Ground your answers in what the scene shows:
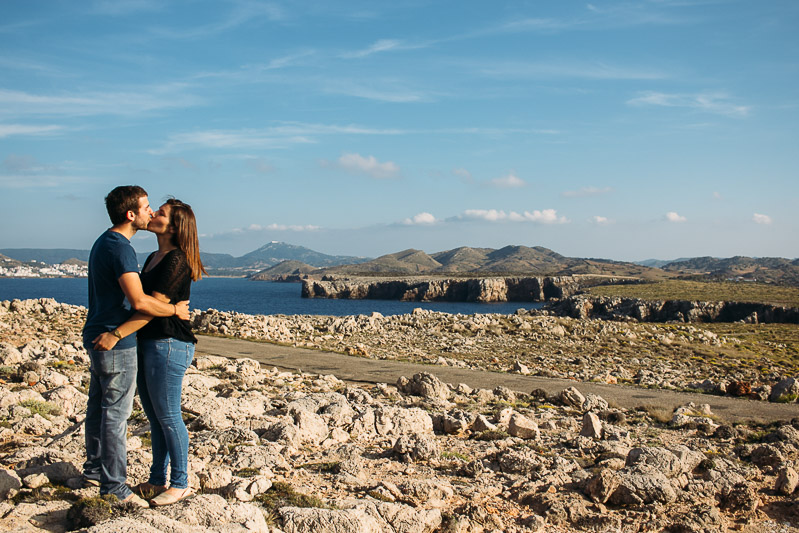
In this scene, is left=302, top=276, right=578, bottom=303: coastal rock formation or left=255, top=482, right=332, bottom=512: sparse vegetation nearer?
left=255, top=482, right=332, bottom=512: sparse vegetation

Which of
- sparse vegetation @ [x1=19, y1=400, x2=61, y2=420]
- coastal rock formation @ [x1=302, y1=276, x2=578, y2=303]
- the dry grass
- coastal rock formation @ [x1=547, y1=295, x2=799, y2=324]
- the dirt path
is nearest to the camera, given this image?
sparse vegetation @ [x1=19, y1=400, x2=61, y2=420]

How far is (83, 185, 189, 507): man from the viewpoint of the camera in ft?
15.5

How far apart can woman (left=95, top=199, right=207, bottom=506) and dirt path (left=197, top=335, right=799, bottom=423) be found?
11.0m

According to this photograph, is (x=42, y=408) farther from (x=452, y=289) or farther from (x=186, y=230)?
(x=452, y=289)

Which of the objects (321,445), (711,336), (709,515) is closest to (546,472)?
(709,515)

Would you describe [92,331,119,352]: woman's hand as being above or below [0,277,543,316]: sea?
above

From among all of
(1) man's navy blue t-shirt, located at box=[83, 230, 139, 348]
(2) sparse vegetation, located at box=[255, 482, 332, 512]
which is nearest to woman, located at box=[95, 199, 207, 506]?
(1) man's navy blue t-shirt, located at box=[83, 230, 139, 348]

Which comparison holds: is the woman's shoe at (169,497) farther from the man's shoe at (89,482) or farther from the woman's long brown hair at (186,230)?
the woman's long brown hair at (186,230)

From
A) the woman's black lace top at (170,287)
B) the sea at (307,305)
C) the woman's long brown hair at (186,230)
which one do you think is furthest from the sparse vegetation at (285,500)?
the sea at (307,305)

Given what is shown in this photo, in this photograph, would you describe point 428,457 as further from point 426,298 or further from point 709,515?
point 426,298

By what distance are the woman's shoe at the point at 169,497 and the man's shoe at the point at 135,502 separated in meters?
0.07

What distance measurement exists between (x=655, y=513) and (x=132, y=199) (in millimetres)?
6480

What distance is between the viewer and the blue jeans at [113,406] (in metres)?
4.79

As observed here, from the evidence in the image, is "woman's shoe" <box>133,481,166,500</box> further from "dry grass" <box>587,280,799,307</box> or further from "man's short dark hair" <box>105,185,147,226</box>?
"dry grass" <box>587,280,799,307</box>
